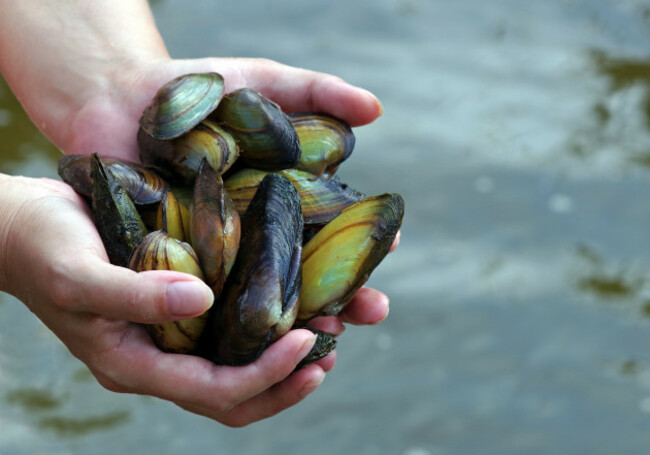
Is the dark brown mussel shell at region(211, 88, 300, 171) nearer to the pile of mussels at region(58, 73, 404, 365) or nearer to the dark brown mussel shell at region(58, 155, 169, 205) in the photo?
the pile of mussels at region(58, 73, 404, 365)

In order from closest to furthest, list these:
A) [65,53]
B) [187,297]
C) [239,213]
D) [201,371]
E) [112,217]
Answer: [187,297] < [201,371] < [112,217] < [239,213] < [65,53]

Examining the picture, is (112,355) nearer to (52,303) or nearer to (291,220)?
(52,303)

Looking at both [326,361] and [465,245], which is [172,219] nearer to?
[326,361]

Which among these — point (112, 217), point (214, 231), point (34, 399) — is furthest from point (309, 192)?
point (34, 399)

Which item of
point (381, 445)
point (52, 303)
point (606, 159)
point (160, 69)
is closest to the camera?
point (52, 303)

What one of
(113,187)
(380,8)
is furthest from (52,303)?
(380,8)

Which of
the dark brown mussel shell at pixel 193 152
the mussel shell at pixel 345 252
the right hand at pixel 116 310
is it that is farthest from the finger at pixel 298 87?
the right hand at pixel 116 310
